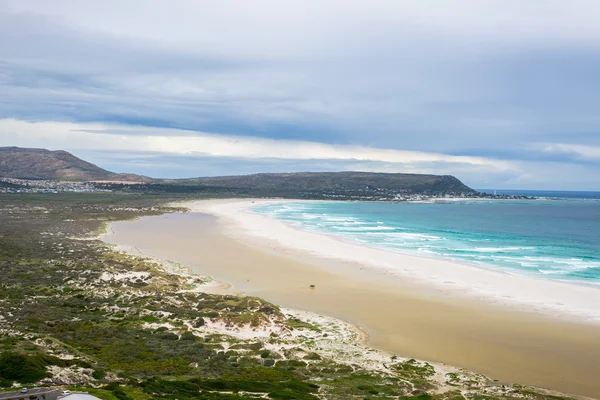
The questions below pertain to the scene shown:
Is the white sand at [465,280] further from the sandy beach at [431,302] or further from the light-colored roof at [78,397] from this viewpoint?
the light-colored roof at [78,397]

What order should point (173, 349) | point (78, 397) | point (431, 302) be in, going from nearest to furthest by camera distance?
point (78, 397) → point (173, 349) → point (431, 302)

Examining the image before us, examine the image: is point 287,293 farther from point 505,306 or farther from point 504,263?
point 504,263

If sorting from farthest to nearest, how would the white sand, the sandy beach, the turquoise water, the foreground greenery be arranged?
1. the turquoise water
2. the white sand
3. the sandy beach
4. the foreground greenery

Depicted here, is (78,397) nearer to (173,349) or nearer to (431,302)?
(173,349)

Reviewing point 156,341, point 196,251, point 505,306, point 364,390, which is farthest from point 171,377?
point 196,251

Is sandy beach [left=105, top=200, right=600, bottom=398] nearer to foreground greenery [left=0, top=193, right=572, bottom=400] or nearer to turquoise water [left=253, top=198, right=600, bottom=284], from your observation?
foreground greenery [left=0, top=193, right=572, bottom=400]

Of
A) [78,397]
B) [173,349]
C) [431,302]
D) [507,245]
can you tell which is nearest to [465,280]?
[431,302]

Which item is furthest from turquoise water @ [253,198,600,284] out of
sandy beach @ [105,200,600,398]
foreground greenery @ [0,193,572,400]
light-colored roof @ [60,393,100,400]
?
light-colored roof @ [60,393,100,400]
